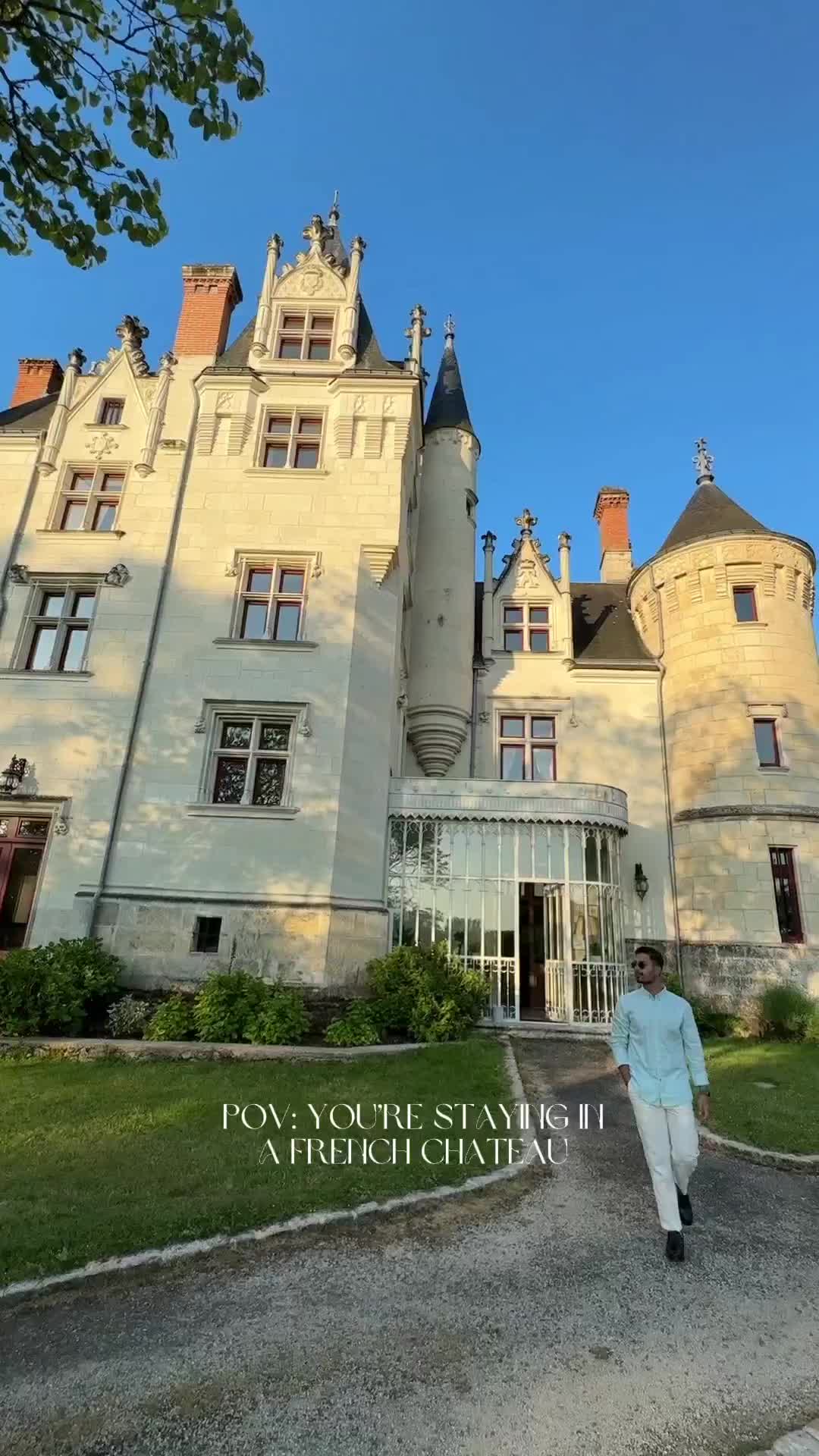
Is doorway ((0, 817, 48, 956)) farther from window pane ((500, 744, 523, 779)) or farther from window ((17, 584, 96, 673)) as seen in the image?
window pane ((500, 744, 523, 779))

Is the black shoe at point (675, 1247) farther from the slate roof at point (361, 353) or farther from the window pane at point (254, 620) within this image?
the slate roof at point (361, 353)

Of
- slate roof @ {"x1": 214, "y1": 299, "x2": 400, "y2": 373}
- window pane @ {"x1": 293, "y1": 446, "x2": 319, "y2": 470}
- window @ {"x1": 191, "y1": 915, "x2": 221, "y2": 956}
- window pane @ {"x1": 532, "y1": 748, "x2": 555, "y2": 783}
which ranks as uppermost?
slate roof @ {"x1": 214, "y1": 299, "x2": 400, "y2": 373}

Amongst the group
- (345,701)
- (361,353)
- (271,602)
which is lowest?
(345,701)

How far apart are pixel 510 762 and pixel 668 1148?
13905 millimetres

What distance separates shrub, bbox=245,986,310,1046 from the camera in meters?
10.4

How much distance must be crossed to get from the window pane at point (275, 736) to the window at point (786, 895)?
11.1m

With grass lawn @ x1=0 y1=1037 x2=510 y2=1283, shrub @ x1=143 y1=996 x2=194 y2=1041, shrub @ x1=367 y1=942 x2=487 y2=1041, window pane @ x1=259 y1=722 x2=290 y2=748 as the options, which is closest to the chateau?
window pane @ x1=259 y1=722 x2=290 y2=748

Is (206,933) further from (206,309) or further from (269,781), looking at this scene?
(206,309)

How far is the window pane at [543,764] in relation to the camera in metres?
17.8

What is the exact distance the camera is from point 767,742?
1630 cm

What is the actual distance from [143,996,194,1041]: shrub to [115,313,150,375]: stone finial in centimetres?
1531

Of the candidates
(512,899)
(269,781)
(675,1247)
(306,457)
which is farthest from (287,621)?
(675,1247)

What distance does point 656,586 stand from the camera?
61.4ft

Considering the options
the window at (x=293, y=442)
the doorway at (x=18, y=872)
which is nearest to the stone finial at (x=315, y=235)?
the window at (x=293, y=442)
